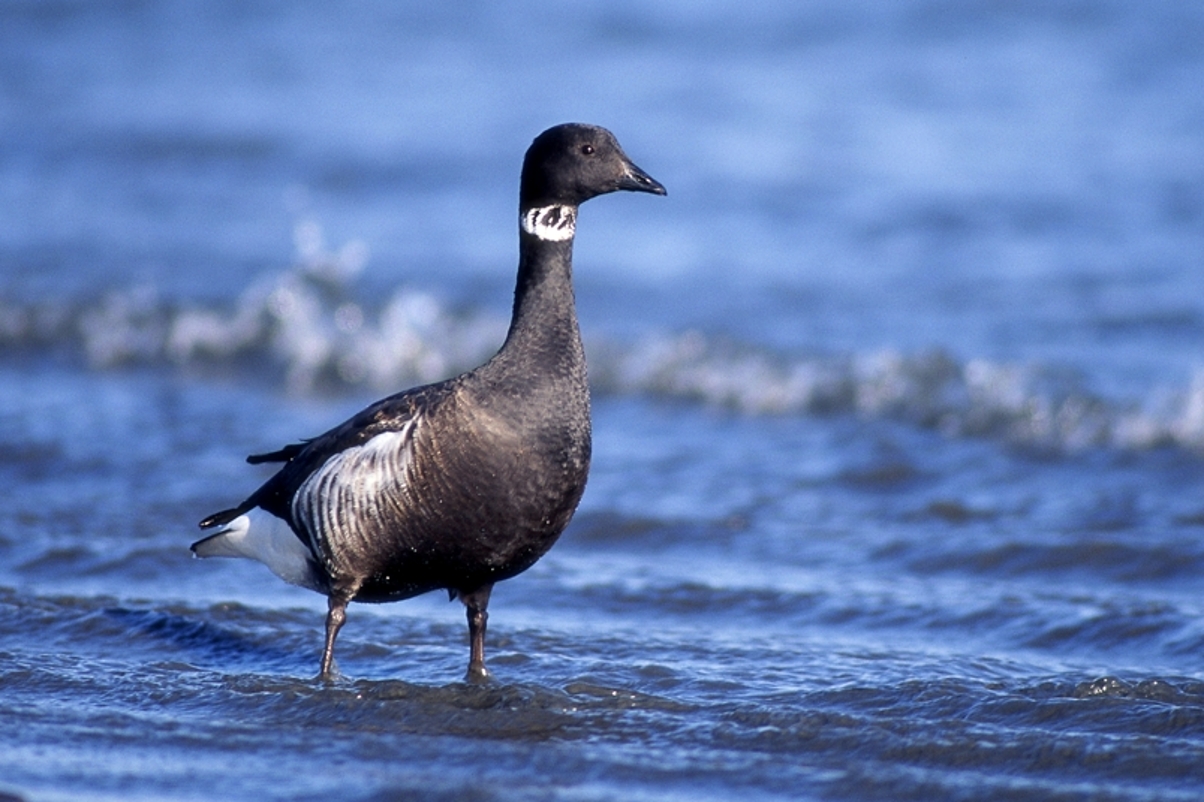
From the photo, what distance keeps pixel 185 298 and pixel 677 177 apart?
5808 mm

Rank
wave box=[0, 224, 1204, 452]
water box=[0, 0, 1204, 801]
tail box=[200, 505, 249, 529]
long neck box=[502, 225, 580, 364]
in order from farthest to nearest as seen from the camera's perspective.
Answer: wave box=[0, 224, 1204, 452], tail box=[200, 505, 249, 529], long neck box=[502, 225, 580, 364], water box=[0, 0, 1204, 801]

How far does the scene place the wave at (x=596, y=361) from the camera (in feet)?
36.3

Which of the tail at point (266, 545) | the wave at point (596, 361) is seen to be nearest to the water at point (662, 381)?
the wave at point (596, 361)

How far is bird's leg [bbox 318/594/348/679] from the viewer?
685 centimetres

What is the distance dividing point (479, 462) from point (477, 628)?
931mm

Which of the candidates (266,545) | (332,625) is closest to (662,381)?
(266,545)

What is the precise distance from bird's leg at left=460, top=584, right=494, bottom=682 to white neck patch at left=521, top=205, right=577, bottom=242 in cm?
151

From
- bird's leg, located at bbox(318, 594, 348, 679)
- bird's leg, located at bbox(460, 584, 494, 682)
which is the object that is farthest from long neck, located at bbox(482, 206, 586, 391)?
bird's leg, located at bbox(318, 594, 348, 679)

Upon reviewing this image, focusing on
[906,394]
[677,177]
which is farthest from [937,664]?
[677,177]

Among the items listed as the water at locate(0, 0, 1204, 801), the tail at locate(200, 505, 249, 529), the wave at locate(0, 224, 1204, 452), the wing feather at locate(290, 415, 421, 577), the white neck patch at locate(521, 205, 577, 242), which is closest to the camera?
the water at locate(0, 0, 1204, 801)

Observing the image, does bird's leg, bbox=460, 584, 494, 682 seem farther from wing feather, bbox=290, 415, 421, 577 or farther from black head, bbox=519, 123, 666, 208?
black head, bbox=519, 123, 666, 208

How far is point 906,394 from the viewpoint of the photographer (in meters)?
11.8

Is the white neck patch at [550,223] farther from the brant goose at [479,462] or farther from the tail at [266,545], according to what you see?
the tail at [266,545]

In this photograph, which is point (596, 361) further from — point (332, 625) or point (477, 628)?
point (332, 625)
